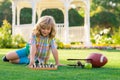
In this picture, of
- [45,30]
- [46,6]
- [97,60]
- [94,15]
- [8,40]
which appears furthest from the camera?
[94,15]

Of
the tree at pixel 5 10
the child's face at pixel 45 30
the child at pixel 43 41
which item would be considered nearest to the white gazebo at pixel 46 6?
the child at pixel 43 41

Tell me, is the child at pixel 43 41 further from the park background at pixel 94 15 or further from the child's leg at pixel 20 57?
the park background at pixel 94 15

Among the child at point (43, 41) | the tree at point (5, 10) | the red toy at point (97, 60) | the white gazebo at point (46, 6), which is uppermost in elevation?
the tree at point (5, 10)

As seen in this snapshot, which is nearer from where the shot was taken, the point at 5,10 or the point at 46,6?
the point at 46,6

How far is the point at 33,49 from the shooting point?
739cm

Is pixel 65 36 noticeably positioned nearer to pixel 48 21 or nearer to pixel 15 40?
pixel 15 40

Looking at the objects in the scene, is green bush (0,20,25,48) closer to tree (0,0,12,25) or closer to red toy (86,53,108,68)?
red toy (86,53,108,68)

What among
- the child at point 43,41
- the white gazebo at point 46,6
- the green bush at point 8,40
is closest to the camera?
the child at point 43,41

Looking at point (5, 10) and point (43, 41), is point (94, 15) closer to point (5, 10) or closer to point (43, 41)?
point (5, 10)

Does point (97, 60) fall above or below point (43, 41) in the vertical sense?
below

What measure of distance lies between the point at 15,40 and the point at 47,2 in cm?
444

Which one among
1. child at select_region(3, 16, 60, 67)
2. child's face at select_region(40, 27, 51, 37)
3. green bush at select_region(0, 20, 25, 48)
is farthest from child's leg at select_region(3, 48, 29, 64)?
green bush at select_region(0, 20, 25, 48)

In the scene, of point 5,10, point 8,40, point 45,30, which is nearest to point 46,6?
point 8,40

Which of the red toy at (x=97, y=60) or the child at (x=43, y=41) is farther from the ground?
the child at (x=43, y=41)
